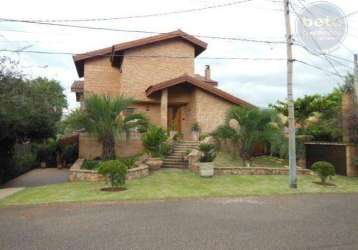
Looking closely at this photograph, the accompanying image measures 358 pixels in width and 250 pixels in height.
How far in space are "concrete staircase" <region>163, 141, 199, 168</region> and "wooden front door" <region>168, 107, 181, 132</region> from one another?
3492 millimetres

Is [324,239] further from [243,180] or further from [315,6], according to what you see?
[315,6]

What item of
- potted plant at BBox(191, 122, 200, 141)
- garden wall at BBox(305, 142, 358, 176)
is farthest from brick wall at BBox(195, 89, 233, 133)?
garden wall at BBox(305, 142, 358, 176)

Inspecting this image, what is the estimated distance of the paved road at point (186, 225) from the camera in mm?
5234

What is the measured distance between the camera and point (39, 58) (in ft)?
45.2

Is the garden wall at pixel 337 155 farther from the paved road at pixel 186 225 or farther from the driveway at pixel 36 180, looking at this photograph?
the driveway at pixel 36 180

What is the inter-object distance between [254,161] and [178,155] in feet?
14.3

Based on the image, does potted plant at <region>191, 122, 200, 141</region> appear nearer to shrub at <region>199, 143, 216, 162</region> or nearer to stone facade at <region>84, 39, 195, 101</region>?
stone facade at <region>84, 39, 195, 101</region>

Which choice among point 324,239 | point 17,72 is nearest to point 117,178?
point 17,72

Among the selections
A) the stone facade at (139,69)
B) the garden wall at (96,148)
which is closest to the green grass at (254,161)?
the garden wall at (96,148)

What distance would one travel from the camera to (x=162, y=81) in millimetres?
20422

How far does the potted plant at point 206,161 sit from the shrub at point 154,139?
2533 mm

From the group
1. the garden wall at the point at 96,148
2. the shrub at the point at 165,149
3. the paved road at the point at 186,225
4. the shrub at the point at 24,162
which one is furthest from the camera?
the shrub at the point at 24,162

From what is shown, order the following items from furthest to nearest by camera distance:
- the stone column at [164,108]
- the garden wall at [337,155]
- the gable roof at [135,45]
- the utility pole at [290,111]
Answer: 1. the gable roof at [135,45]
2. the stone column at [164,108]
3. the garden wall at [337,155]
4. the utility pole at [290,111]

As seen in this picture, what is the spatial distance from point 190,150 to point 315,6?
29.8ft
